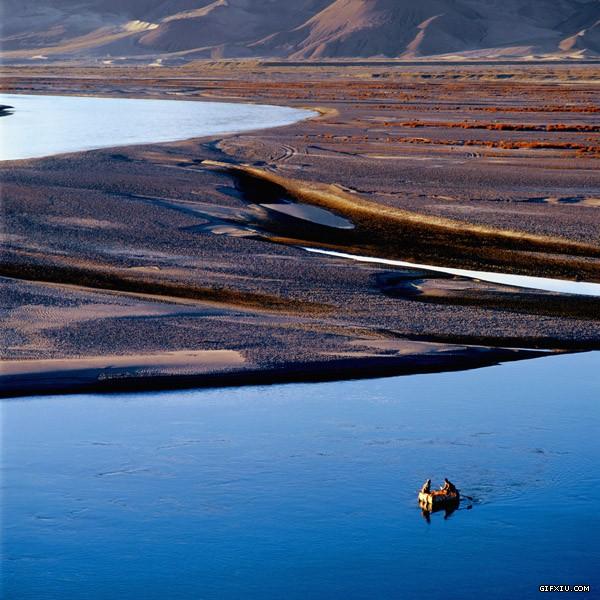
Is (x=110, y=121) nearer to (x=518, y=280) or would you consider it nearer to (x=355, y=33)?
(x=518, y=280)

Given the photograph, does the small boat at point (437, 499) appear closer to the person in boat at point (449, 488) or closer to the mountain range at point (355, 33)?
the person in boat at point (449, 488)

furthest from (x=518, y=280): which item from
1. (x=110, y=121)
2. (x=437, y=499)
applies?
(x=110, y=121)

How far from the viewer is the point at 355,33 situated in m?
150

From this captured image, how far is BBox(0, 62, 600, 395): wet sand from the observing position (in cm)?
1397

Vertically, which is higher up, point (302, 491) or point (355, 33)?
point (355, 33)

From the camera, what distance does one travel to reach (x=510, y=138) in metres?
41.8

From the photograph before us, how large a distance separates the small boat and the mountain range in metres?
131

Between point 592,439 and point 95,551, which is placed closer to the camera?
point 95,551

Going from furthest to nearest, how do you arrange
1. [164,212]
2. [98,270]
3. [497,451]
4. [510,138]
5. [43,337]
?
[510,138] → [164,212] → [98,270] → [43,337] → [497,451]

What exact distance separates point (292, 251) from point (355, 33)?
5288 inches

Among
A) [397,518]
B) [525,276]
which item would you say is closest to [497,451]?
A: [397,518]

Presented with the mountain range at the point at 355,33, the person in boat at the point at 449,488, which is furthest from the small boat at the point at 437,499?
the mountain range at the point at 355,33

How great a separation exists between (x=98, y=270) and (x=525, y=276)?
667cm

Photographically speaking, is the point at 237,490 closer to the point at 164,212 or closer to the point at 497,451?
the point at 497,451
